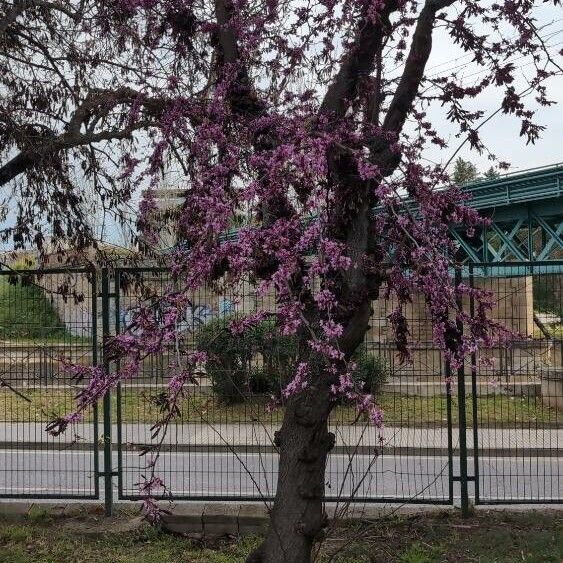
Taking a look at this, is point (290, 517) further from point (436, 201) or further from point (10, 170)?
point (10, 170)

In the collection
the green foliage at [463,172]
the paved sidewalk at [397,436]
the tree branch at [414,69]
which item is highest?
the tree branch at [414,69]

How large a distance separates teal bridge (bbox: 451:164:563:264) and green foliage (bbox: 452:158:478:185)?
21.2 metres

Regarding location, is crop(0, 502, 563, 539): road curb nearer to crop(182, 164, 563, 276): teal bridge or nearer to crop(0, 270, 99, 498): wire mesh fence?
crop(0, 270, 99, 498): wire mesh fence

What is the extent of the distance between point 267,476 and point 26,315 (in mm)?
3691

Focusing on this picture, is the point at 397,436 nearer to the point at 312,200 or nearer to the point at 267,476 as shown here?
the point at 267,476

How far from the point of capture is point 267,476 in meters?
8.88

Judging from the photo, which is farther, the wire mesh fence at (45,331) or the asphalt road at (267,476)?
the asphalt road at (267,476)

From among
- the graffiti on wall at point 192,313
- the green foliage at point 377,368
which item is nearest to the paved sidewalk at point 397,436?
the green foliage at point 377,368

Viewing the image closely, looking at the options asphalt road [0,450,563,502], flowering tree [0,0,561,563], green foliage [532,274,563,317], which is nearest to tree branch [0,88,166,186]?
flowering tree [0,0,561,563]

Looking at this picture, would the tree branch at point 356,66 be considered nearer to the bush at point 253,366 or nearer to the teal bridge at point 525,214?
the bush at point 253,366

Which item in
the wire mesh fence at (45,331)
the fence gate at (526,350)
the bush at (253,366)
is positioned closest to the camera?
the bush at (253,366)

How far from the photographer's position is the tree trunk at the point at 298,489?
13.5ft

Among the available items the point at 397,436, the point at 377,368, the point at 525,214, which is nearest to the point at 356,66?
the point at 377,368

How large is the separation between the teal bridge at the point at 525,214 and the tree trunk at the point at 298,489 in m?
22.8
